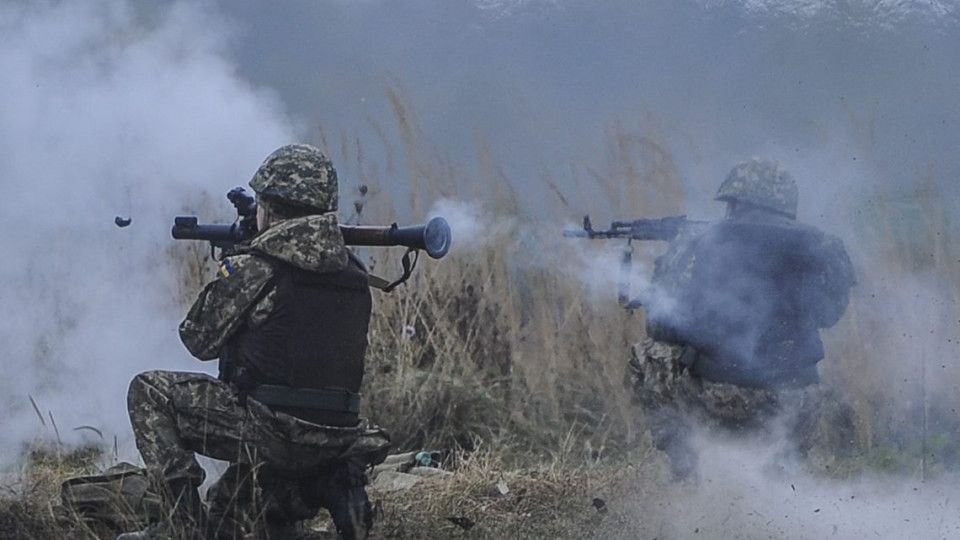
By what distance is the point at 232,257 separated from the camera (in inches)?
187

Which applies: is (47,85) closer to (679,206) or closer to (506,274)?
(506,274)

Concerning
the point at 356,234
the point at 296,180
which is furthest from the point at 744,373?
the point at 296,180

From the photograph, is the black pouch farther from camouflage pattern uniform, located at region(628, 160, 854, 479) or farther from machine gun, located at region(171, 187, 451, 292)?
camouflage pattern uniform, located at region(628, 160, 854, 479)

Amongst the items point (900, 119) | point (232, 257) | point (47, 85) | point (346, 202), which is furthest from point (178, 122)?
point (900, 119)

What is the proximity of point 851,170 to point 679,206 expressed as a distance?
49.8 inches

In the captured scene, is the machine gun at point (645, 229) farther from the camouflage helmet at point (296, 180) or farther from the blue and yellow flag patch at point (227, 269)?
the blue and yellow flag patch at point (227, 269)

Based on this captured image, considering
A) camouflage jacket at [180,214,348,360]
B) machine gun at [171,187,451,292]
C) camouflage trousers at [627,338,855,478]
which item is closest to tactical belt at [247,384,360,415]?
camouflage jacket at [180,214,348,360]

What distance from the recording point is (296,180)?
489 cm

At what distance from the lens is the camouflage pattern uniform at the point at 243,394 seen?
471 centimetres

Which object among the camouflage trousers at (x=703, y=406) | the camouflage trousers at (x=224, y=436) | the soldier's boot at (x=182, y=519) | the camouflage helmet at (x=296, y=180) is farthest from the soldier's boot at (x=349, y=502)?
the camouflage trousers at (x=703, y=406)

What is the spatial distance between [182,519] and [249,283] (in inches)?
34.6

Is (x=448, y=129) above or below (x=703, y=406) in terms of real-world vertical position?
above

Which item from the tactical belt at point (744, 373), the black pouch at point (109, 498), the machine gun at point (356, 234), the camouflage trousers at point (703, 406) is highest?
the machine gun at point (356, 234)

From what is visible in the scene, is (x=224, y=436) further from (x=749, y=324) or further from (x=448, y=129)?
(x=448, y=129)
